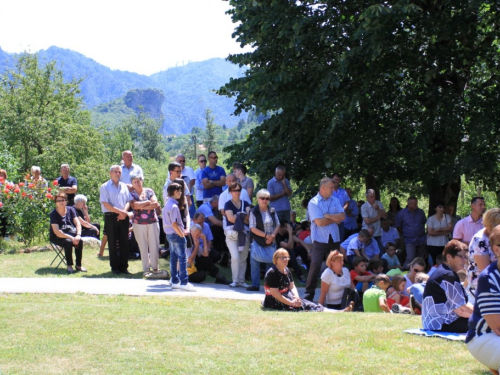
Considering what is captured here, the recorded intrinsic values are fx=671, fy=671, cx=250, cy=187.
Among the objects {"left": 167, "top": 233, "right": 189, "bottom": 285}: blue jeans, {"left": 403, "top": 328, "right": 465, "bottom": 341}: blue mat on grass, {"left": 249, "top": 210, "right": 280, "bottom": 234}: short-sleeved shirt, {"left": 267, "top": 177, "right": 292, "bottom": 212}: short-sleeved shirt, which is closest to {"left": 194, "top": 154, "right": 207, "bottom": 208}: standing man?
{"left": 267, "top": 177, "right": 292, "bottom": 212}: short-sleeved shirt

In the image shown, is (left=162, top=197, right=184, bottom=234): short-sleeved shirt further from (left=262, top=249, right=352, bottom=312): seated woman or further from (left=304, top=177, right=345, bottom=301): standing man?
(left=304, top=177, right=345, bottom=301): standing man

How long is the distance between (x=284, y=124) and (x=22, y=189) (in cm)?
617

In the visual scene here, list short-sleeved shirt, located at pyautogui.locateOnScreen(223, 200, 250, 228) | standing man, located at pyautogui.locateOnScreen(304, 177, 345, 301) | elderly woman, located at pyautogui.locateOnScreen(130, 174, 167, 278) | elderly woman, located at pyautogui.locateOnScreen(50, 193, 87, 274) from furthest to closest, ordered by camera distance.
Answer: elderly woman, located at pyautogui.locateOnScreen(50, 193, 87, 274)
elderly woman, located at pyautogui.locateOnScreen(130, 174, 167, 278)
short-sleeved shirt, located at pyautogui.locateOnScreen(223, 200, 250, 228)
standing man, located at pyautogui.locateOnScreen(304, 177, 345, 301)

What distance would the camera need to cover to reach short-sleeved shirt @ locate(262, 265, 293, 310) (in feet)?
31.6

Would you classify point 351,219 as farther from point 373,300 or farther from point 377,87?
point 373,300

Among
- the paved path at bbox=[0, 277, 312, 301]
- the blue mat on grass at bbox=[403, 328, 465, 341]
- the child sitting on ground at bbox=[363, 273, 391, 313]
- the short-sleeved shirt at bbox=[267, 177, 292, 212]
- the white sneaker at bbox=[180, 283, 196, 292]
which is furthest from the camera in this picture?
the short-sleeved shirt at bbox=[267, 177, 292, 212]

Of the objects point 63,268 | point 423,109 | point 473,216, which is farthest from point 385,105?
point 63,268

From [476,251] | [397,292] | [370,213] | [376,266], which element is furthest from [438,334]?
[370,213]

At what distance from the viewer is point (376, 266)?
12.2 m

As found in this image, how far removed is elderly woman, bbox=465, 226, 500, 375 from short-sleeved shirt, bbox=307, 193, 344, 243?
5767mm

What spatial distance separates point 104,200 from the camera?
1221 centimetres

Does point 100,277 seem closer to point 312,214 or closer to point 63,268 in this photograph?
point 63,268

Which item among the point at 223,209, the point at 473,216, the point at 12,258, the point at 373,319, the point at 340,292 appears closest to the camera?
the point at 373,319

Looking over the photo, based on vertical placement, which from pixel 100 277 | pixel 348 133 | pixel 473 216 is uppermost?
pixel 348 133
